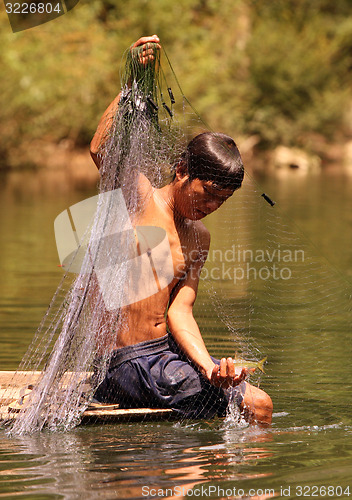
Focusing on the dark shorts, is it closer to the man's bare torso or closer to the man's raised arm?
the man's bare torso

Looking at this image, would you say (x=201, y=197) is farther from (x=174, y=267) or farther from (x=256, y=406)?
(x=256, y=406)

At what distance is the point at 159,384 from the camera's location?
169 inches

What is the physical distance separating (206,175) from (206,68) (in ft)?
87.1

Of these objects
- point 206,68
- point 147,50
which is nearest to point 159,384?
point 147,50

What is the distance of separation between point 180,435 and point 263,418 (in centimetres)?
48

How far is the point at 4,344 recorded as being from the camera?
6445 millimetres

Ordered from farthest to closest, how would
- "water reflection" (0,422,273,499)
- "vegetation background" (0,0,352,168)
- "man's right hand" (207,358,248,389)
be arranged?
"vegetation background" (0,0,352,168) → "man's right hand" (207,358,248,389) → "water reflection" (0,422,273,499)

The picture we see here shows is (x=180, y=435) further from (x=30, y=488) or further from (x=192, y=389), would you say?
(x=30, y=488)

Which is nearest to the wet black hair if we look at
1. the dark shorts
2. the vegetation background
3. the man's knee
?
the dark shorts

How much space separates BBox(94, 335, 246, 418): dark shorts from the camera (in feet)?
14.0

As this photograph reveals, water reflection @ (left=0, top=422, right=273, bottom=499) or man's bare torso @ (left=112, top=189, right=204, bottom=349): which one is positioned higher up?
man's bare torso @ (left=112, top=189, right=204, bottom=349)

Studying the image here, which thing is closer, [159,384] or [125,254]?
[159,384]

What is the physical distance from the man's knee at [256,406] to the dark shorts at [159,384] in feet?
0.17

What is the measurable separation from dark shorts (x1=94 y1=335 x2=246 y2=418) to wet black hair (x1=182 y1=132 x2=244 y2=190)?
0.89 metres
